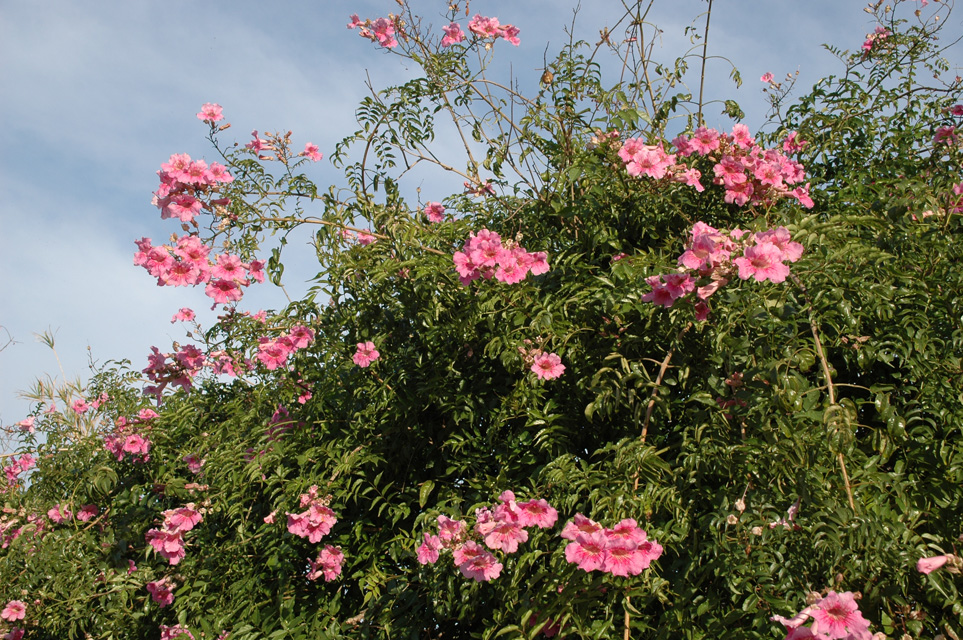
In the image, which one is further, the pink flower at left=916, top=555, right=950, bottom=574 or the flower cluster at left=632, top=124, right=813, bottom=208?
the flower cluster at left=632, top=124, right=813, bottom=208

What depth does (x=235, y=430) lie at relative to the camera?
365 cm

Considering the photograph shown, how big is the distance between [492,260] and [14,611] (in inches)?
119

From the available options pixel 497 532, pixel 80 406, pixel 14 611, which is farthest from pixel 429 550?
pixel 80 406

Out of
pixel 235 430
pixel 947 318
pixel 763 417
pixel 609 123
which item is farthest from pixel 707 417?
pixel 235 430

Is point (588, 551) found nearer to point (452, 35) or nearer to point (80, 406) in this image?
point (452, 35)

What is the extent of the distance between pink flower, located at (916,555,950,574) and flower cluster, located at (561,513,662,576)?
51 centimetres

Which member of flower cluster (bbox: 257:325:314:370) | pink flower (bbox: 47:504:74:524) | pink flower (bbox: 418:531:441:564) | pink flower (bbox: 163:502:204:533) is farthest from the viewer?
pink flower (bbox: 47:504:74:524)

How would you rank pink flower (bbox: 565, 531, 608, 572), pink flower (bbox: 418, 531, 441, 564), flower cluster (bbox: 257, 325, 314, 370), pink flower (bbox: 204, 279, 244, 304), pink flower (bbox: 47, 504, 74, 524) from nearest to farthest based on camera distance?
pink flower (bbox: 565, 531, 608, 572), pink flower (bbox: 418, 531, 441, 564), pink flower (bbox: 204, 279, 244, 304), flower cluster (bbox: 257, 325, 314, 370), pink flower (bbox: 47, 504, 74, 524)

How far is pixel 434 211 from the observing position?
3.46m

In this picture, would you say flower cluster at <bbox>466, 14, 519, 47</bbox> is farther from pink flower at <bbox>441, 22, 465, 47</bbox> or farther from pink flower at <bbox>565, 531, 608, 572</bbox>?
pink flower at <bbox>565, 531, 608, 572</bbox>

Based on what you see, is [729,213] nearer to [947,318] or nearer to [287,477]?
[947,318]

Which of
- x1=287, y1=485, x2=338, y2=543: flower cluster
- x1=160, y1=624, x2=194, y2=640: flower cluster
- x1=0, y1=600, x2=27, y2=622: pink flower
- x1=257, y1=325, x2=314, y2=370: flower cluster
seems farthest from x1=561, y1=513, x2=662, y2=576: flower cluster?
x1=0, y1=600, x2=27, y2=622: pink flower

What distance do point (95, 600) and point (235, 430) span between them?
1.03 meters

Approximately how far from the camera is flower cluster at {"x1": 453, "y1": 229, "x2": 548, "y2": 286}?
87.3 inches
